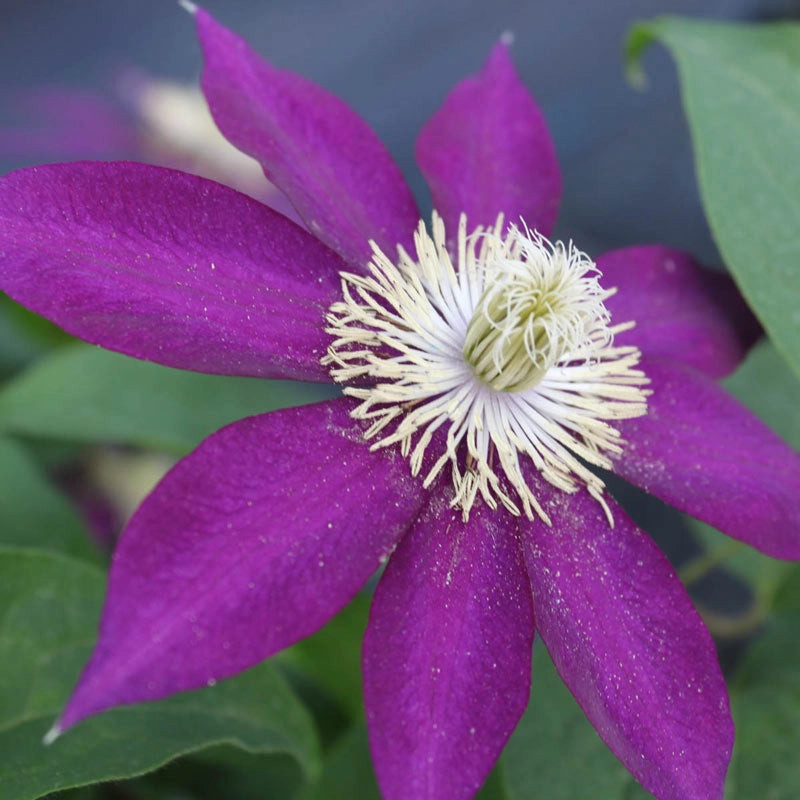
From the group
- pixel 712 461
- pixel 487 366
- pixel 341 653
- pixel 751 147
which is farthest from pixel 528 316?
pixel 341 653

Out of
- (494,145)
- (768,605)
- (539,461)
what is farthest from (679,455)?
(768,605)

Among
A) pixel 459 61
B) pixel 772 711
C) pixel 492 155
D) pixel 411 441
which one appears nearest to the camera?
pixel 411 441

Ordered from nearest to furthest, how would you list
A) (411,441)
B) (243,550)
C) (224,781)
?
(243,550), (411,441), (224,781)

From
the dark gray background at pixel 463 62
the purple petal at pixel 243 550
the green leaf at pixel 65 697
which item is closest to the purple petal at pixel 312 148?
the purple petal at pixel 243 550

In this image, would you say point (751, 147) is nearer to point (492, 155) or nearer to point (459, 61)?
point (492, 155)

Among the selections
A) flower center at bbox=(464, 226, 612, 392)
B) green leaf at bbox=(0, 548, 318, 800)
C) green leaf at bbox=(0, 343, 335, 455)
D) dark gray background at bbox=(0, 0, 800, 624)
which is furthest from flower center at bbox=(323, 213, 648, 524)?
dark gray background at bbox=(0, 0, 800, 624)

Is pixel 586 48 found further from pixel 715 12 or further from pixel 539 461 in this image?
pixel 539 461

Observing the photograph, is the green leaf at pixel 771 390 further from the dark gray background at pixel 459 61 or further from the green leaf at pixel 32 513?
the dark gray background at pixel 459 61

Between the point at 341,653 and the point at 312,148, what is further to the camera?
the point at 341,653
